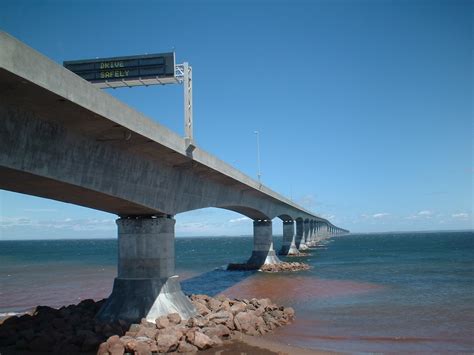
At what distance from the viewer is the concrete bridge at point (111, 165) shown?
446 inches

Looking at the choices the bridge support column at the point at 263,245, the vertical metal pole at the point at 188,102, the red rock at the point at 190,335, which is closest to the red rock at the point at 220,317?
the red rock at the point at 190,335

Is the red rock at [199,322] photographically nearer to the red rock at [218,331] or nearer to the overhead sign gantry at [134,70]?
the red rock at [218,331]

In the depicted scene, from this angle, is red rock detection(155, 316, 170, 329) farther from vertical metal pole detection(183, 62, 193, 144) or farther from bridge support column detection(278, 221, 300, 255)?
bridge support column detection(278, 221, 300, 255)

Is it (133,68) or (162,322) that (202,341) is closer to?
(162,322)

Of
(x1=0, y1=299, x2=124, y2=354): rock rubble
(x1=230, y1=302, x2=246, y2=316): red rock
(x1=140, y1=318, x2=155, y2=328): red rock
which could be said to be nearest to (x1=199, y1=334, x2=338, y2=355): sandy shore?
(x1=140, y1=318, x2=155, y2=328): red rock

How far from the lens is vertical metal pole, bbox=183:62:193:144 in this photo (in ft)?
61.6

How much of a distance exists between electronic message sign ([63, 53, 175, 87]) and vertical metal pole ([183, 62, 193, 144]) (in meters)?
0.62

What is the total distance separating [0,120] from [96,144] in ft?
14.3

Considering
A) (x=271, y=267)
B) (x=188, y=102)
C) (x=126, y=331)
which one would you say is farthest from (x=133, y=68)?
(x=271, y=267)

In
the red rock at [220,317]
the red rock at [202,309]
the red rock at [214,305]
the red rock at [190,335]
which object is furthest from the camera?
the red rock at [214,305]

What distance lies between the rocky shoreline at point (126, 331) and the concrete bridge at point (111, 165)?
1.23 m

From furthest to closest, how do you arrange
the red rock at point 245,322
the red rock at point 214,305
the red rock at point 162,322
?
the red rock at point 214,305 < the red rock at point 245,322 < the red rock at point 162,322

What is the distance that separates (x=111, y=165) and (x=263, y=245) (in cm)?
4077

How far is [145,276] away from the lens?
67.0ft
